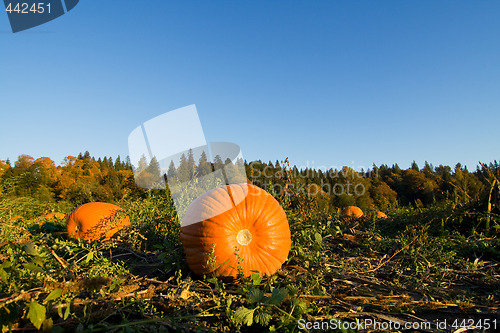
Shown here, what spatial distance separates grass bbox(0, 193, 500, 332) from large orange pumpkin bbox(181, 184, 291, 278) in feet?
0.52

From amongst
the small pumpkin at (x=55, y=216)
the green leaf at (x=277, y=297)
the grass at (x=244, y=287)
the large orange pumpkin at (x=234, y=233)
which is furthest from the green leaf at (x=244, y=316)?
the small pumpkin at (x=55, y=216)

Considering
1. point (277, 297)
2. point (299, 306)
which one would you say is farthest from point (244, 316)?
point (299, 306)

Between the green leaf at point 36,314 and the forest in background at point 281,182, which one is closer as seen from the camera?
the green leaf at point 36,314

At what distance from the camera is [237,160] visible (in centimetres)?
370

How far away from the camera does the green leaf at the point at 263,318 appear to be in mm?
1729

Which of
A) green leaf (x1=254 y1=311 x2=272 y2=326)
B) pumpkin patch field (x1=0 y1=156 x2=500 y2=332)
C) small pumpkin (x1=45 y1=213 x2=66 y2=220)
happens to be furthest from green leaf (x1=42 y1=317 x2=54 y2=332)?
small pumpkin (x1=45 y1=213 x2=66 y2=220)

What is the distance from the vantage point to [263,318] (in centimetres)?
175

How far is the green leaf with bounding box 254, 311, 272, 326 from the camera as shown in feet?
5.67

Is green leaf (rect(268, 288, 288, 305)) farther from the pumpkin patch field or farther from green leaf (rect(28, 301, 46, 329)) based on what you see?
green leaf (rect(28, 301, 46, 329))

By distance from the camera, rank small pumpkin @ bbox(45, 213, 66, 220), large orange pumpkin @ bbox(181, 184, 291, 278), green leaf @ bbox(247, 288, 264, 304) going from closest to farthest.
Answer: green leaf @ bbox(247, 288, 264, 304), large orange pumpkin @ bbox(181, 184, 291, 278), small pumpkin @ bbox(45, 213, 66, 220)

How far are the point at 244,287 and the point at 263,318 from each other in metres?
0.51

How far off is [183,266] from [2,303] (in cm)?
144

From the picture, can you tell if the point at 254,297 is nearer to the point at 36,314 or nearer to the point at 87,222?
the point at 36,314

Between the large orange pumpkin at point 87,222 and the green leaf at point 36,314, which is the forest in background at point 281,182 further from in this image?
the green leaf at point 36,314
